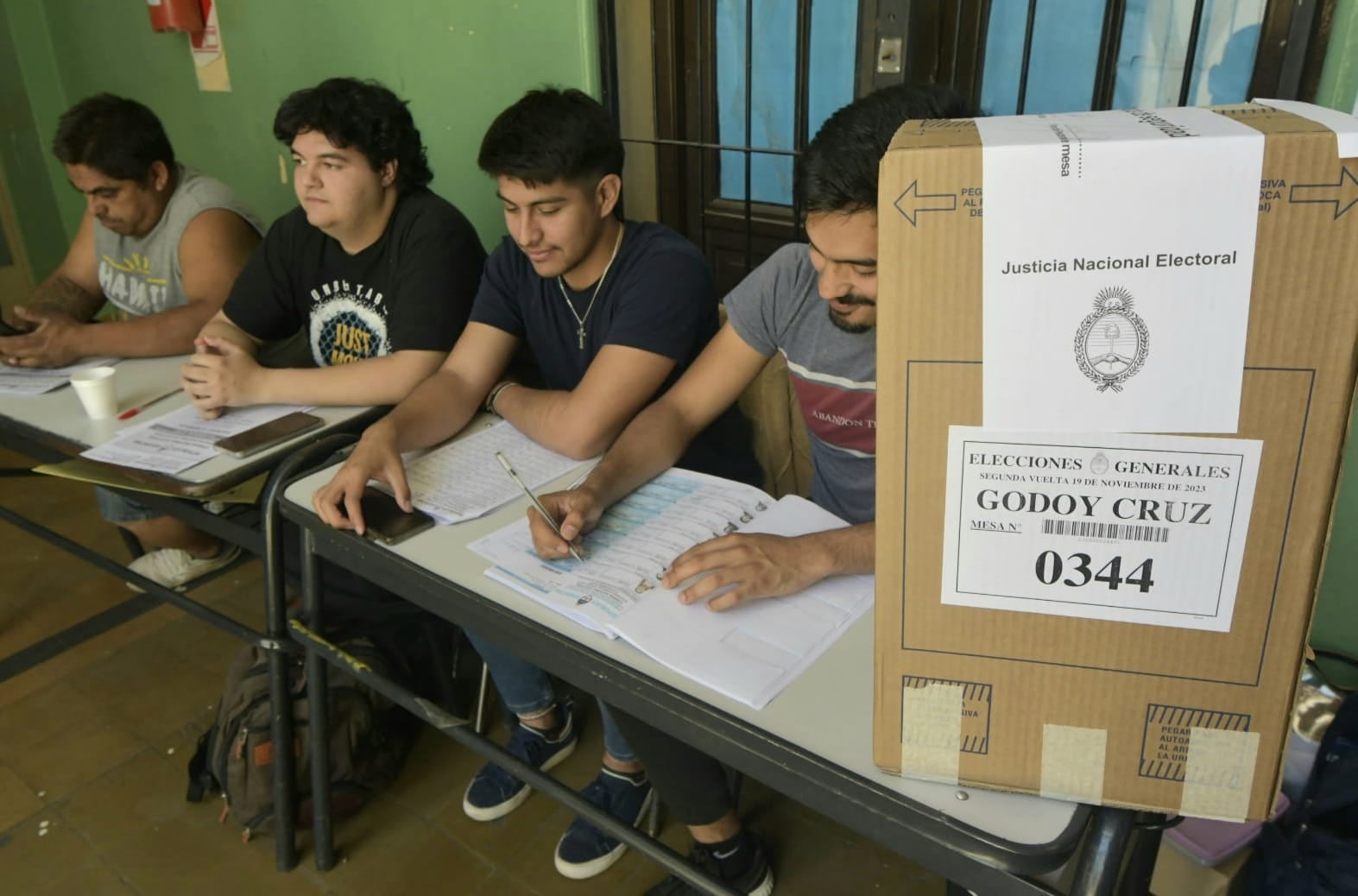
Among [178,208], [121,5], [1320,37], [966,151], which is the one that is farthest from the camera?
[121,5]

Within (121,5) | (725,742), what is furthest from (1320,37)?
(121,5)

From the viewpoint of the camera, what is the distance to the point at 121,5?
334 cm

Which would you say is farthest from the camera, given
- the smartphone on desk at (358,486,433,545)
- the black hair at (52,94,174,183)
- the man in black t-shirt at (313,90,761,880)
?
the black hair at (52,94,174,183)

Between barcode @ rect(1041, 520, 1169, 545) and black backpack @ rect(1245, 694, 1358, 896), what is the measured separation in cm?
104

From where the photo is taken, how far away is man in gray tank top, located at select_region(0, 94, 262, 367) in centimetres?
197

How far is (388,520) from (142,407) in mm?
799

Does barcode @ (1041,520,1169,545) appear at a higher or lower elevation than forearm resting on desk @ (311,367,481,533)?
higher

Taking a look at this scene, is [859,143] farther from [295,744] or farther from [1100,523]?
[295,744]

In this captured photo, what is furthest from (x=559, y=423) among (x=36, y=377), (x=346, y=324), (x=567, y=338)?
(x=36, y=377)

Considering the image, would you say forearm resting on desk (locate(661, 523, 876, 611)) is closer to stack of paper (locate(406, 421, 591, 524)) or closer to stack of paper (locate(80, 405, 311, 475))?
stack of paper (locate(406, 421, 591, 524))

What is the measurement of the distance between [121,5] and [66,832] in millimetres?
2951

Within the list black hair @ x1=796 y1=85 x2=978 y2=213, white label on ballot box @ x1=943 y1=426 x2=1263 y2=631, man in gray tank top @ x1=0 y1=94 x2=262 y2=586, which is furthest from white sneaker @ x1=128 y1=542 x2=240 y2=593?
white label on ballot box @ x1=943 y1=426 x2=1263 y2=631

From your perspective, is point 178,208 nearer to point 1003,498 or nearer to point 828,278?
point 828,278

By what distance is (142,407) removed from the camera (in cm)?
174
